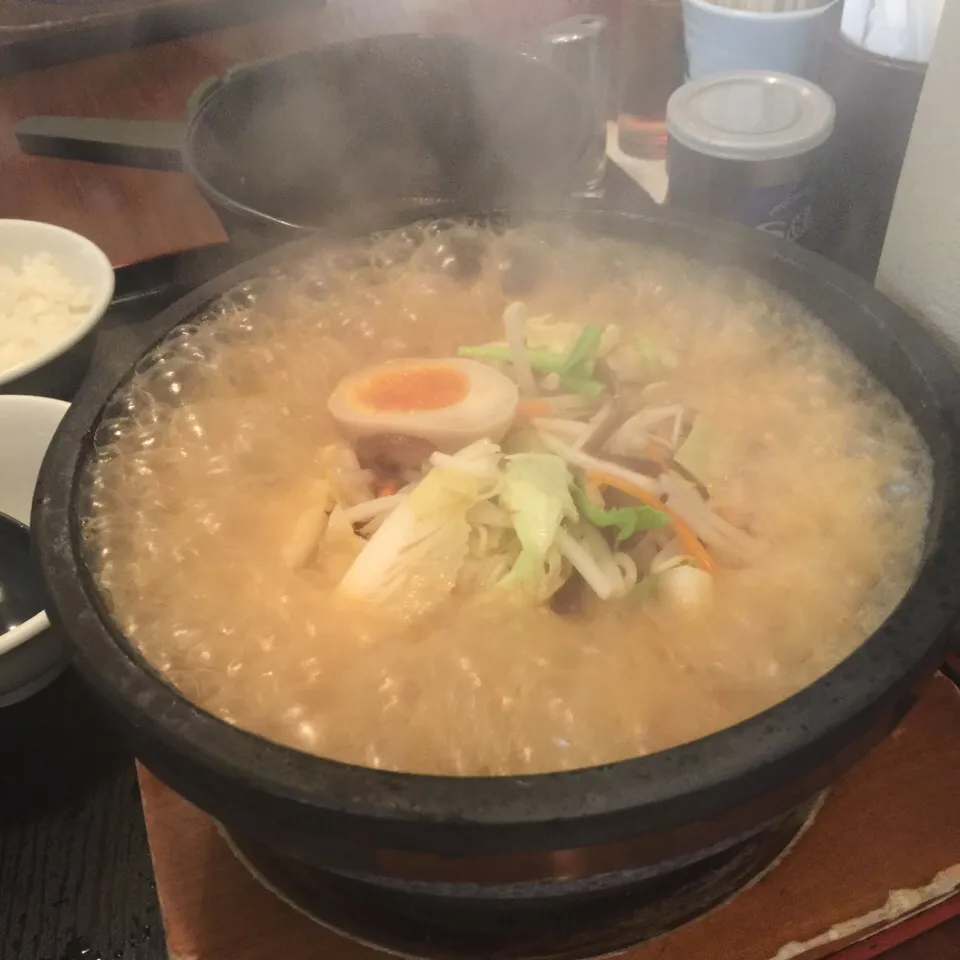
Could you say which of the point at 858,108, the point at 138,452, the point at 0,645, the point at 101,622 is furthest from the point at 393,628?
the point at 858,108

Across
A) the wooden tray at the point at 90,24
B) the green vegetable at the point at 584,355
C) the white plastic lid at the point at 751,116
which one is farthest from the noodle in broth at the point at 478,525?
the wooden tray at the point at 90,24

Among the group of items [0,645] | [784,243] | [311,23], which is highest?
[784,243]

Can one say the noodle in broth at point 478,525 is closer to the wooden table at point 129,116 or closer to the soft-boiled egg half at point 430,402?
the soft-boiled egg half at point 430,402

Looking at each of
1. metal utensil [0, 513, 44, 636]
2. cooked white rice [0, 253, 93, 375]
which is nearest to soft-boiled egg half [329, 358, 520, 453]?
metal utensil [0, 513, 44, 636]

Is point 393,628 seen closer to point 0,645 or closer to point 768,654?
point 768,654

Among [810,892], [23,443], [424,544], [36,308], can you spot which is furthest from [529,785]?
[36,308]

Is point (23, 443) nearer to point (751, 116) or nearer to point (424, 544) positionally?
point (424, 544)
